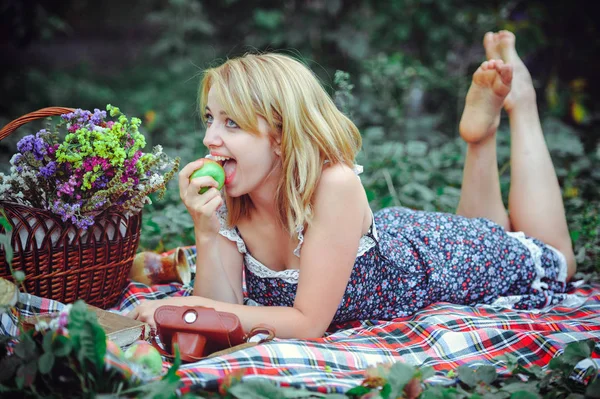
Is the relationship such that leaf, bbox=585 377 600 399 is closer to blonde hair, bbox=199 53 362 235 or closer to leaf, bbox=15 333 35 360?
blonde hair, bbox=199 53 362 235

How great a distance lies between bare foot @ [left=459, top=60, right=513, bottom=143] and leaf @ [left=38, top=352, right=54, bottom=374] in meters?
2.00

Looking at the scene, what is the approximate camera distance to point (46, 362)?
50.7 inches

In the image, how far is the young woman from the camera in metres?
1.80

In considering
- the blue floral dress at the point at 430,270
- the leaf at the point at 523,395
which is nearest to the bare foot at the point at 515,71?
the blue floral dress at the point at 430,270

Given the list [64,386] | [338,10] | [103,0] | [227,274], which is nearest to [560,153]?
[338,10]

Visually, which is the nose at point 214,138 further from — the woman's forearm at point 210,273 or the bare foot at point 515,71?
the bare foot at point 515,71

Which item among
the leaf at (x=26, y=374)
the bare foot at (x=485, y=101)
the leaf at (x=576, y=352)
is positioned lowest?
the leaf at (x=576, y=352)

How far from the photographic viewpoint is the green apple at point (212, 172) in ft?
5.90

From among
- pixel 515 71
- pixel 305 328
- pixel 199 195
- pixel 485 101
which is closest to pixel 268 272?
pixel 305 328

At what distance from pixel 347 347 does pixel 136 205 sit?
2.68ft

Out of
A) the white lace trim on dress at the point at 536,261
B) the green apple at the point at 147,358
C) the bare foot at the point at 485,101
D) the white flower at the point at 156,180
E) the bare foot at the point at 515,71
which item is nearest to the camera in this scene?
the green apple at the point at 147,358

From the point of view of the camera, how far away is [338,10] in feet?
17.0

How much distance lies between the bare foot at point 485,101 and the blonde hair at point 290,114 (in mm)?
966

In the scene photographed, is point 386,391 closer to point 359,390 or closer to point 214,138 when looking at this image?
point 359,390
